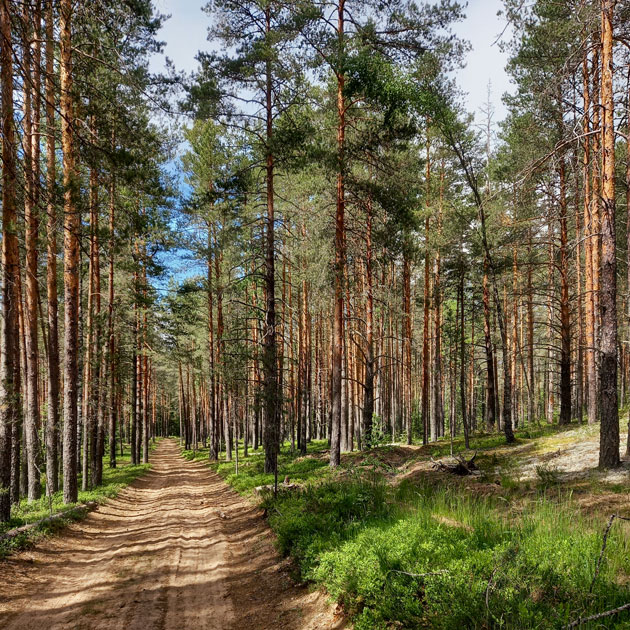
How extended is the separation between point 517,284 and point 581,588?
950 inches

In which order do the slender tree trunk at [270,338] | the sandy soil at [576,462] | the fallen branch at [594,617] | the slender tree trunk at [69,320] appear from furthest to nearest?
the slender tree trunk at [270,338], the slender tree trunk at [69,320], the sandy soil at [576,462], the fallen branch at [594,617]

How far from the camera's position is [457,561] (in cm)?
414

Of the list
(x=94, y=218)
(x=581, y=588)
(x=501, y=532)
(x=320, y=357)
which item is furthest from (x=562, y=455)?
(x=320, y=357)

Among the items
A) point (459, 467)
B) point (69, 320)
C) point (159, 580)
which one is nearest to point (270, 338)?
point (69, 320)

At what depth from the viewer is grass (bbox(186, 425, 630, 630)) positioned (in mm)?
3479

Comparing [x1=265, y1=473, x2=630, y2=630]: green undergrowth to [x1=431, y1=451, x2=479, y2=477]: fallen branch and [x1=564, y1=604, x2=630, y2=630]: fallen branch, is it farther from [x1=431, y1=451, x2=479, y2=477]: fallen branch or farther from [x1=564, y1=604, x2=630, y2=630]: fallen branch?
[x1=431, y1=451, x2=479, y2=477]: fallen branch

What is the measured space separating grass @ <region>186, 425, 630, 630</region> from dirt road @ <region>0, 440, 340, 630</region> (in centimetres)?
57

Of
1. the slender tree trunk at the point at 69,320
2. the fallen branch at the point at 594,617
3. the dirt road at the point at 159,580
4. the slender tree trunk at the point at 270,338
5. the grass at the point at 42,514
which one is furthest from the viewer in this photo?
the slender tree trunk at the point at 270,338

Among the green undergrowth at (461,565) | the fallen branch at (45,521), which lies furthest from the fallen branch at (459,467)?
the fallen branch at (45,521)

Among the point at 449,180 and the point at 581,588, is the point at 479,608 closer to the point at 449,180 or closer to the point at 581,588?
the point at 581,588

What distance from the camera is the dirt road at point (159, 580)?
503cm

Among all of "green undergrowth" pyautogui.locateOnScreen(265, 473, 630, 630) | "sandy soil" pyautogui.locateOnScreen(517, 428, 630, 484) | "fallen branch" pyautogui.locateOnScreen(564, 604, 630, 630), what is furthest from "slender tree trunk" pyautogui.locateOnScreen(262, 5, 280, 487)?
"fallen branch" pyautogui.locateOnScreen(564, 604, 630, 630)

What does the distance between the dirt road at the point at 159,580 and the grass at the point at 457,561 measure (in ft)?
1.86

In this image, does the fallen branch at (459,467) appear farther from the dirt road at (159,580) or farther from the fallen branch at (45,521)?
the fallen branch at (45,521)
